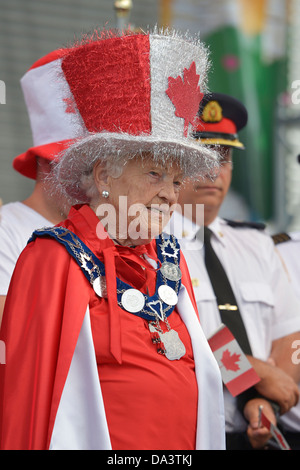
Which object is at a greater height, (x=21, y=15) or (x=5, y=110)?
(x=21, y=15)

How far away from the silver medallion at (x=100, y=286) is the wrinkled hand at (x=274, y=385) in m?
1.21

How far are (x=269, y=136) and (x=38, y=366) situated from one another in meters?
5.47

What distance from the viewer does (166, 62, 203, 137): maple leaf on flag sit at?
2.16 metres

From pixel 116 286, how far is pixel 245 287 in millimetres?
1297

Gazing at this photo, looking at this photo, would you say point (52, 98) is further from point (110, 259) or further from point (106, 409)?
point (106, 409)

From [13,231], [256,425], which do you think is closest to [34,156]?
[13,231]

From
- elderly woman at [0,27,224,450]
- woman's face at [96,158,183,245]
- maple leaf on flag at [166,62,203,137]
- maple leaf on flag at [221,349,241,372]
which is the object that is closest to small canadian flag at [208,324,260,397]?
maple leaf on flag at [221,349,241,372]

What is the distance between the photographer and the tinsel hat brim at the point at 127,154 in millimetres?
2084

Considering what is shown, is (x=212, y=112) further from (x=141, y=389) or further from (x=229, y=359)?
(x=141, y=389)

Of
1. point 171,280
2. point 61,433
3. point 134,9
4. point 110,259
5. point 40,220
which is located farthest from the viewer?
point 134,9

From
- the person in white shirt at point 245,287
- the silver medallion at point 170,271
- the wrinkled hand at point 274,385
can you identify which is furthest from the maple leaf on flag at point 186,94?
the wrinkled hand at point 274,385

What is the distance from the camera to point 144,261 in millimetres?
2252

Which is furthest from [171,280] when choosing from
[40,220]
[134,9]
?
[134,9]

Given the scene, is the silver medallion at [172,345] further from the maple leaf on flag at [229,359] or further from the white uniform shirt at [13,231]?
the maple leaf on flag at [229,359]
